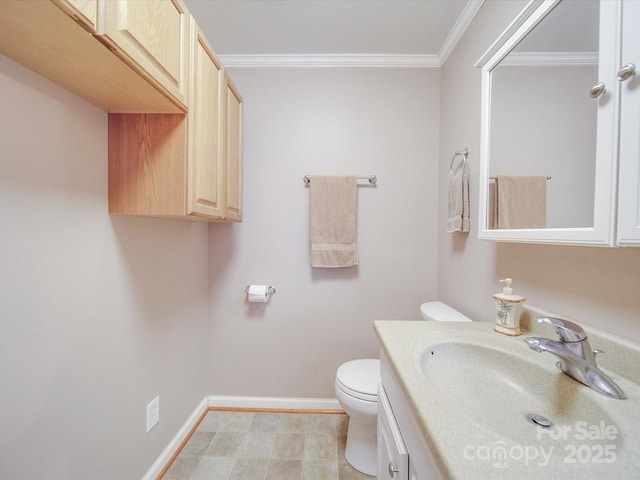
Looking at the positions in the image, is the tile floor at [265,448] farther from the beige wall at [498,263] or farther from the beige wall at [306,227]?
the beige wall at [498,263]

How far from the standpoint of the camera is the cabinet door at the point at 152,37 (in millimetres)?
602

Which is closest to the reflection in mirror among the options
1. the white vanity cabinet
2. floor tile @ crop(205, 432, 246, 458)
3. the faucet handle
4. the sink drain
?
the faucet handle

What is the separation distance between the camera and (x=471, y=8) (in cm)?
130

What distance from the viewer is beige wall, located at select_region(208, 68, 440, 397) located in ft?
5.68

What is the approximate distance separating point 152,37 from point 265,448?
1924mm

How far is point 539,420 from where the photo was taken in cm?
63

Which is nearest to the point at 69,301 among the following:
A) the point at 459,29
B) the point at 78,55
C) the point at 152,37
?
the point at 78,55

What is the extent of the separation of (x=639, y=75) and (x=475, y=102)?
0.85m

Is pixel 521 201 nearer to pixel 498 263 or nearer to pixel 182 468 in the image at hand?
pixel 498 263

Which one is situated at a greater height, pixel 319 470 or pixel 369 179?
pixel 369 179

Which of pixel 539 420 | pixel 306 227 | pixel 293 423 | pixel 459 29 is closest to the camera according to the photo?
pixel 539 420

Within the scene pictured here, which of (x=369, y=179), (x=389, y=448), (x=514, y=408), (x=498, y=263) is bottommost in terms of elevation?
(x=389, y=448)

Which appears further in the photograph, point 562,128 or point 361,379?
point 361,379

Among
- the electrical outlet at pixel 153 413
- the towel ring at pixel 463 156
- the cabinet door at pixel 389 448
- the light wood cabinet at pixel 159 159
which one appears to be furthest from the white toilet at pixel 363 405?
the light wood cabinet at pixel 159 159
